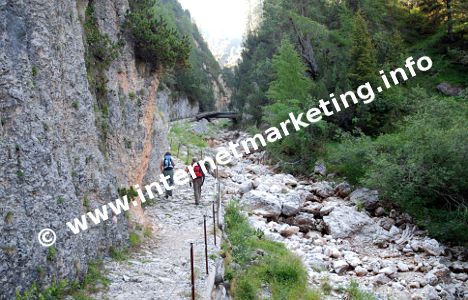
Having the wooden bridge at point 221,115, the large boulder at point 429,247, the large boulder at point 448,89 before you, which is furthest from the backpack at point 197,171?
the wooden bridge at point 221,115

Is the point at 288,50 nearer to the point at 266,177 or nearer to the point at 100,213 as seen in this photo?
the point at 266,177

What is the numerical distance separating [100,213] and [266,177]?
15.0 m

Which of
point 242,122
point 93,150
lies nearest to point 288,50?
point 242,122

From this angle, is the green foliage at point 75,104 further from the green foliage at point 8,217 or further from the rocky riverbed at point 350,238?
the rocky riverbed at point 350,238

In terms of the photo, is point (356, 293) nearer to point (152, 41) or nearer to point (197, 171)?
point (197, 171)

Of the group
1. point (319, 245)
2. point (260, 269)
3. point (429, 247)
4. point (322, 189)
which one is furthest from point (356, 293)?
point (322, 189)

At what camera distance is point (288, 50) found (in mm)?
31500

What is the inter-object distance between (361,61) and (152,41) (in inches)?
695

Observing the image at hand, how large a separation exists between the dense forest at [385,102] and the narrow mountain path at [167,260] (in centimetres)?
868

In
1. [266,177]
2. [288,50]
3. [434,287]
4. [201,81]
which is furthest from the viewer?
[201,81]

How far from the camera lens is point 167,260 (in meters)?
9.97

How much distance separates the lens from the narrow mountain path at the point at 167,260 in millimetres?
8094

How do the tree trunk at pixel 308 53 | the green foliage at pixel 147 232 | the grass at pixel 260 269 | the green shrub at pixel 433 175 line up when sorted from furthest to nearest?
the tree trunk at pixel 308 53 → the green shrub at pixel 433 175 → the green foliage at pixel 147 232 → the grass at pixel 260 269

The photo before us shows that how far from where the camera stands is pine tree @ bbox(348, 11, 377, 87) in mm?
27062
